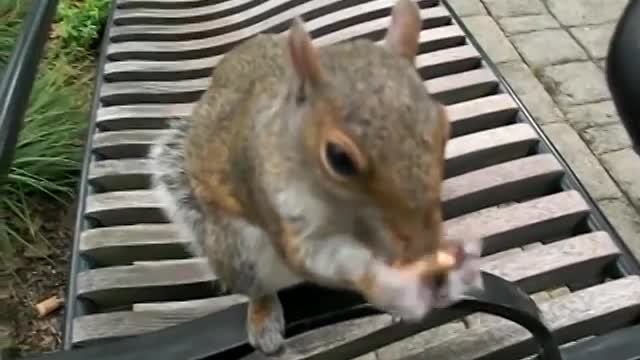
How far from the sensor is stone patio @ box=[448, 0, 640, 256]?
2443 mm

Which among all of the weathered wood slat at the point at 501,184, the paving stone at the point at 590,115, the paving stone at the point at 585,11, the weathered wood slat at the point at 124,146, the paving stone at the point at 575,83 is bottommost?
the paving stone at the point at 590,115

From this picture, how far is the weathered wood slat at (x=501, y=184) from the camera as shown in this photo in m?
1.57

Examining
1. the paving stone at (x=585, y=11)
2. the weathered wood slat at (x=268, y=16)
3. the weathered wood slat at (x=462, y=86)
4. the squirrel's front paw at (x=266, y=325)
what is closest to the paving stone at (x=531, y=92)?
the paving stone at (x=585, y=11)

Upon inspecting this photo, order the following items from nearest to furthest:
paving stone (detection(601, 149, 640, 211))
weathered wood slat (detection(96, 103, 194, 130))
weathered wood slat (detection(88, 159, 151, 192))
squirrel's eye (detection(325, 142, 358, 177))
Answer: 1. squirrel's eye (detection(325, 142, 358, 177))
2. weathered wood slat (detection(88, 159, 151, 192))
3. weathered wood slat (detection(96, 103, 194, 130))
4. paving stone (detection(601, 149, 640, 211))

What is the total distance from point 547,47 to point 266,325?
1.76 m

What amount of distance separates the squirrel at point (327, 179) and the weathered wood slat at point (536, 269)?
9 cm

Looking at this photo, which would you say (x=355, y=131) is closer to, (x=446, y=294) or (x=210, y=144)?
(x=446, y=294)

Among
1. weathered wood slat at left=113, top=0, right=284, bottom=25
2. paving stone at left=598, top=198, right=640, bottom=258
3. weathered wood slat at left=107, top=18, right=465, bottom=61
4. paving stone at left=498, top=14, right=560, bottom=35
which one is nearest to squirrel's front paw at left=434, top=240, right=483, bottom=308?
weathered wood slat at left=107, top=18, right=465, bottom=61

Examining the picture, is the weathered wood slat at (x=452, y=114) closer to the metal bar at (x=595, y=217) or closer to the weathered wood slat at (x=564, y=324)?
the metal bar at (x=595, y=217)

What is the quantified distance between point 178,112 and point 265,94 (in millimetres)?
620

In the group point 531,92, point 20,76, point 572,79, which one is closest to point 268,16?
point 20,76

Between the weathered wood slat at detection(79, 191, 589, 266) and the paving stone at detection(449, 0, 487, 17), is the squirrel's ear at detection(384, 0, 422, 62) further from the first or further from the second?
the paving stone at detection(449, 0, 487, 17)

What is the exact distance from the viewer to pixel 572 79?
108 inches

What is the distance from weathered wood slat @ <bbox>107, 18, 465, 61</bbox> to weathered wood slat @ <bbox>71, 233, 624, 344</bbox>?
489 millimetres
